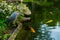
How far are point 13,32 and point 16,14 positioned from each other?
1281 mm

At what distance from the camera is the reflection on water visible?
9006 mm

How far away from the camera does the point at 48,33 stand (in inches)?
381

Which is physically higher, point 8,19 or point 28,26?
point 8,19

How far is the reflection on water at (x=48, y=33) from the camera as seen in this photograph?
901 cm

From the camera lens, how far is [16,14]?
9797 millimetres

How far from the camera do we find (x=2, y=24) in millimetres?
8750

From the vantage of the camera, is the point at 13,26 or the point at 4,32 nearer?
the point at 4,32

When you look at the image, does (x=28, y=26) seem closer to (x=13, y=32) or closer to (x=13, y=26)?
(x=13, y=26)

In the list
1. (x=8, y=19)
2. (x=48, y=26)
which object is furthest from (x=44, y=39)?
(x=48, y=26)

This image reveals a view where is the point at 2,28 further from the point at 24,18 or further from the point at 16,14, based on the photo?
the point at 24,18

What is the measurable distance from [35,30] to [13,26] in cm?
114

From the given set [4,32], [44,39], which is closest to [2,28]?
[4,32]

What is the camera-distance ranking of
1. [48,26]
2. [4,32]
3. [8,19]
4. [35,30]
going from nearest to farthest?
[4,32] → [8,19] → [35,30] → [48,26]

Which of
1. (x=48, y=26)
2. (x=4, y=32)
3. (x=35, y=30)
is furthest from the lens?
(x=48, y=26)
